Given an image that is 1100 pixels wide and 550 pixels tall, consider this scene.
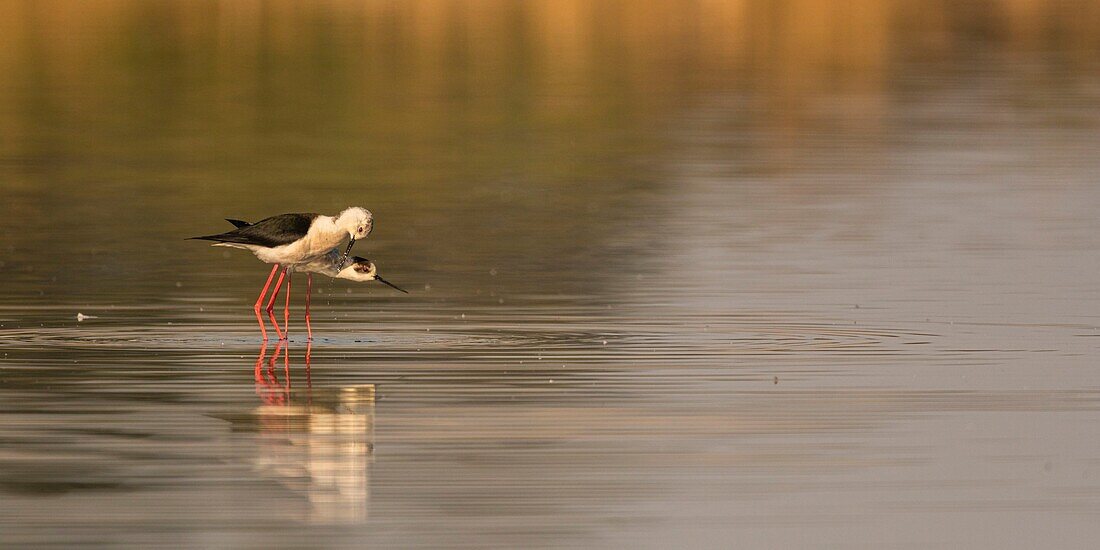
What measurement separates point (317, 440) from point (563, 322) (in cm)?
553

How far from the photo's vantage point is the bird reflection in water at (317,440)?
11.0 meters

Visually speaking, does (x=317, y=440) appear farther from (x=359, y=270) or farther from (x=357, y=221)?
(x=359, y=270)

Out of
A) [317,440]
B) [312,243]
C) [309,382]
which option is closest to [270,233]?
[312,243]

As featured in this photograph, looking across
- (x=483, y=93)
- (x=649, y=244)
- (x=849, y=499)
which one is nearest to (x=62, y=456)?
(x=849, y=499)

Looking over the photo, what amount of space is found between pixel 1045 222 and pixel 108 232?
8496 millimetres

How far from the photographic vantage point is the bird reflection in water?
36.0 feet

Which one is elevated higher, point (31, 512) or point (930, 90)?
point (930, 90)

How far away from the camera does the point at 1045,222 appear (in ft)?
83.6

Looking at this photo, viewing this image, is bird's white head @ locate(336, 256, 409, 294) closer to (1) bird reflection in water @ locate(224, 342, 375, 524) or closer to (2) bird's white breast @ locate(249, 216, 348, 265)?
(2) bird's white breast @ locate(249, 216, 348, 265)

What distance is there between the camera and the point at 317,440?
→ 494 inches

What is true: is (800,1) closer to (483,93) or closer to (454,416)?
(483,93)

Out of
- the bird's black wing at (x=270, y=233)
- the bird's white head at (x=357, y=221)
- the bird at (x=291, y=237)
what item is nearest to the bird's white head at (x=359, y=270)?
the bird at (x=291, y=237)

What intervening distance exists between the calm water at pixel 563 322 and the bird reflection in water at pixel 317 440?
1.4 inches

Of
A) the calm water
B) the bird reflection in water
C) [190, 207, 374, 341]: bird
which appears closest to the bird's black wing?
[190, 207, 374, 341]: bird
